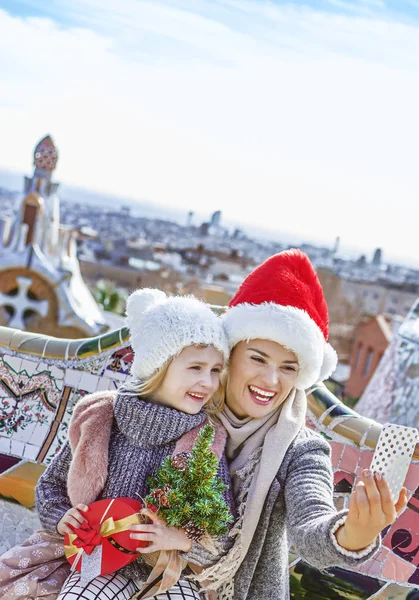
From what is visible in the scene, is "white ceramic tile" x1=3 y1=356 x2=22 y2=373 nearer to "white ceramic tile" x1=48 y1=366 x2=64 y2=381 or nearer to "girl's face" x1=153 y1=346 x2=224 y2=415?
"white ceramic tile" x1=48 y1=366 x2=64 y2=381

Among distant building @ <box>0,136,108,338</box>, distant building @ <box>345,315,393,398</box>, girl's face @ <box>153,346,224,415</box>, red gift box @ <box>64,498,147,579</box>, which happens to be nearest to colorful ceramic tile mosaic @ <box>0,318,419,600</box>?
girl's face @ <box>153,346,224,415</box>

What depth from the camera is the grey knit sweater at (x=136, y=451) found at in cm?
255

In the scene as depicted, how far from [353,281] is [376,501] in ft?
179

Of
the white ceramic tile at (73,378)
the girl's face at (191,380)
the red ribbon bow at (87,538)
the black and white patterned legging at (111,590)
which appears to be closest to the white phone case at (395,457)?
the girl's face at (191,380)

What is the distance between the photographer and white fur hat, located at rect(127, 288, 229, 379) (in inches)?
103

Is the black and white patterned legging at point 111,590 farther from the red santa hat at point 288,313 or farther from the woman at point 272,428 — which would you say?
the red santa hat at point 288,313

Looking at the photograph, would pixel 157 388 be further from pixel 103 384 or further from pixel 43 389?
pixel 43 389

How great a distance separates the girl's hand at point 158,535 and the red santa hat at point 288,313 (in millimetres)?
714

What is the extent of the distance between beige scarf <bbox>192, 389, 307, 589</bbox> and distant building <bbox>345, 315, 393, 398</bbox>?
21.8m

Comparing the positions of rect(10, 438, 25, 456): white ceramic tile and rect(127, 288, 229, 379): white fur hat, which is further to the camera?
rect(10, 438, 25, 456): white ceramic tile

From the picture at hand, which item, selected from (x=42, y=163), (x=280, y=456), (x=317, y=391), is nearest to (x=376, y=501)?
(x=280, y=456)

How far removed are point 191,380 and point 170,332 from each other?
19 centimetres

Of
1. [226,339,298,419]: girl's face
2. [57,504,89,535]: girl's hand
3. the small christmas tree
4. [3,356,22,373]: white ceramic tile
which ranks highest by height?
[226,339,298,419]: girl's face

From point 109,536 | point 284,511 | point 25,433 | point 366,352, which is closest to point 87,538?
point 109,536
